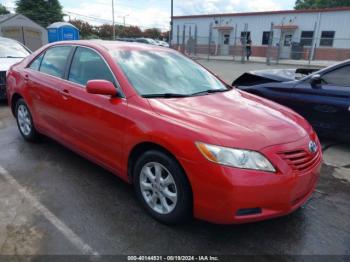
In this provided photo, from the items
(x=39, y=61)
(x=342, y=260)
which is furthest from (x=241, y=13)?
(x=342, y=260)

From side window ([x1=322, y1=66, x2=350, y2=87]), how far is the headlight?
124 inches

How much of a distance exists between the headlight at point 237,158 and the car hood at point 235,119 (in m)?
0.05

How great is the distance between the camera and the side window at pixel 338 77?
4746mm

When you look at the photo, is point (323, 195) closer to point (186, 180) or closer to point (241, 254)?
point (241, 254)

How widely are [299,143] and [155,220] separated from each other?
1402 millimetres

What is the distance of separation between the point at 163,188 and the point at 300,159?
1139 mm

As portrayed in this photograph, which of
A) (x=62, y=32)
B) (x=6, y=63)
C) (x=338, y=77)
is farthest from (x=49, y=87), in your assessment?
(x=62, y=32)

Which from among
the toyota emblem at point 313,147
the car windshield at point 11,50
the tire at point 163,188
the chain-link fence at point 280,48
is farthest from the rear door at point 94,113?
the chain-link fence at point 280,48

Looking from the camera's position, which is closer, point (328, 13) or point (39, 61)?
point (39, 61)

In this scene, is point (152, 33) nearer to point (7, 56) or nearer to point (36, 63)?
point (7, 56)

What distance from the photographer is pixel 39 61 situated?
177 inches

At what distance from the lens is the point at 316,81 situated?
4.94 metres

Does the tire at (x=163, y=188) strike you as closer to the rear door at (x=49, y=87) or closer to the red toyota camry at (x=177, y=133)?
the red toyota camry at (x=177, y=133)

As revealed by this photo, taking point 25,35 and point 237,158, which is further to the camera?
point 25,35
